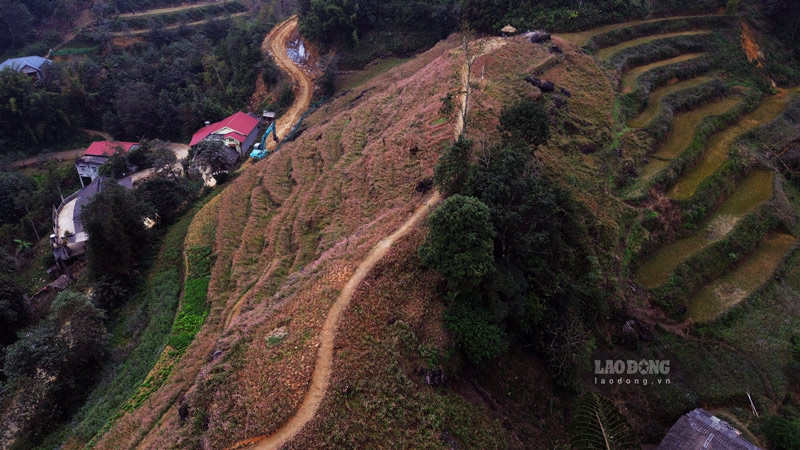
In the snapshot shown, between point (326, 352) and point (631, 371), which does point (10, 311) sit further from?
point (631, 371)

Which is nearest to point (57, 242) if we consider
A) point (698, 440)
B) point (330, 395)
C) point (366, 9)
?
point (330, 395)

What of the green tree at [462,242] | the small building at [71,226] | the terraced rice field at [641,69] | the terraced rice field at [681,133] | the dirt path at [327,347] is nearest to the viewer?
the dirt path at [327,347]

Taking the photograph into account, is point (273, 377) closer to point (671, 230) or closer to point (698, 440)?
point (698, 440)

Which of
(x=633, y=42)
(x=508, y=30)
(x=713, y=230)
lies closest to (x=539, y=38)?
(x=508, y=30)

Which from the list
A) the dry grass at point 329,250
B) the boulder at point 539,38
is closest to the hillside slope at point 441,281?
the dry grass at point 329,250

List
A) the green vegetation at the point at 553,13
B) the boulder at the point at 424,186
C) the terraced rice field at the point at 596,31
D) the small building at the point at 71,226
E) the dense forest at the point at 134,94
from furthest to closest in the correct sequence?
the dense forest at the point at 134,94 → the green vegetation at the point at 553,13 → the terraced rice field at the point at 596,31 → the small building at the point at 71,226 → the boulder at the point at 424,186

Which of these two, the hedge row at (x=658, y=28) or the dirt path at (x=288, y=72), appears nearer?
the hedge row at (x=658, y=28)

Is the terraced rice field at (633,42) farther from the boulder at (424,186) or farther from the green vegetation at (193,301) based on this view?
the green vegetation at (193,301)
